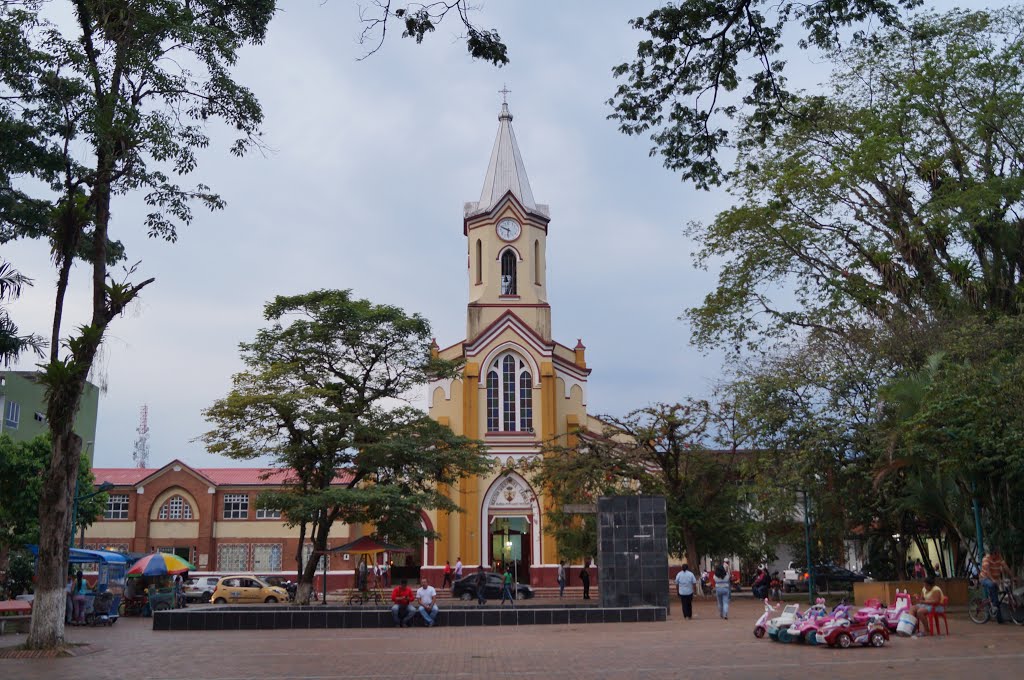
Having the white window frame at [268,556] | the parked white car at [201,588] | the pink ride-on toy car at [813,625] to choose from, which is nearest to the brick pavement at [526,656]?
the pink ride-on toy car at [813,625]

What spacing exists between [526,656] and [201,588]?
2763 centimetres

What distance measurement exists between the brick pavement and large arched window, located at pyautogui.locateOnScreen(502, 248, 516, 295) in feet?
84.0

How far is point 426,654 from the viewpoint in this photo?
14.5 meters

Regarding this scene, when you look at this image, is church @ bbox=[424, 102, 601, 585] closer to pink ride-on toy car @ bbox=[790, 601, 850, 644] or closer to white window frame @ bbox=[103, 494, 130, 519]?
white window frame @ bbox=[103, 494, 130, 519]

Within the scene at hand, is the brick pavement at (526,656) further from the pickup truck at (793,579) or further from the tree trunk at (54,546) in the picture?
the pickup truck at (793,579)

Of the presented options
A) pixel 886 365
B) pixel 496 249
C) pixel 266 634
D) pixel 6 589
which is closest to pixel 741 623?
pixel 886 365

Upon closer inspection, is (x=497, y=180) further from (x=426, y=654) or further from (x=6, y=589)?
(x=426, y=654)

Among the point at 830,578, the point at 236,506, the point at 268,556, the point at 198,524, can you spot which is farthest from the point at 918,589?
the point at 198,524

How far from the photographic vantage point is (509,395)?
135 ft

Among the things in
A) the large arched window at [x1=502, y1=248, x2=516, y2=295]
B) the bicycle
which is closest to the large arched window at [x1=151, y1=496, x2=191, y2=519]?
the large arched window at [x1=502, y1=248, x2=516, y2=295]

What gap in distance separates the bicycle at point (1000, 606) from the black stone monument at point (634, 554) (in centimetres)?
740

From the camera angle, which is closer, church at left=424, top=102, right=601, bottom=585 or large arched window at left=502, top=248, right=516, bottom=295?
church at left=424, top=102, right=601, bottom=585

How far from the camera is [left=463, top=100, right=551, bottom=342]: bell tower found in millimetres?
42844

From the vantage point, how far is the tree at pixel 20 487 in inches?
1313
